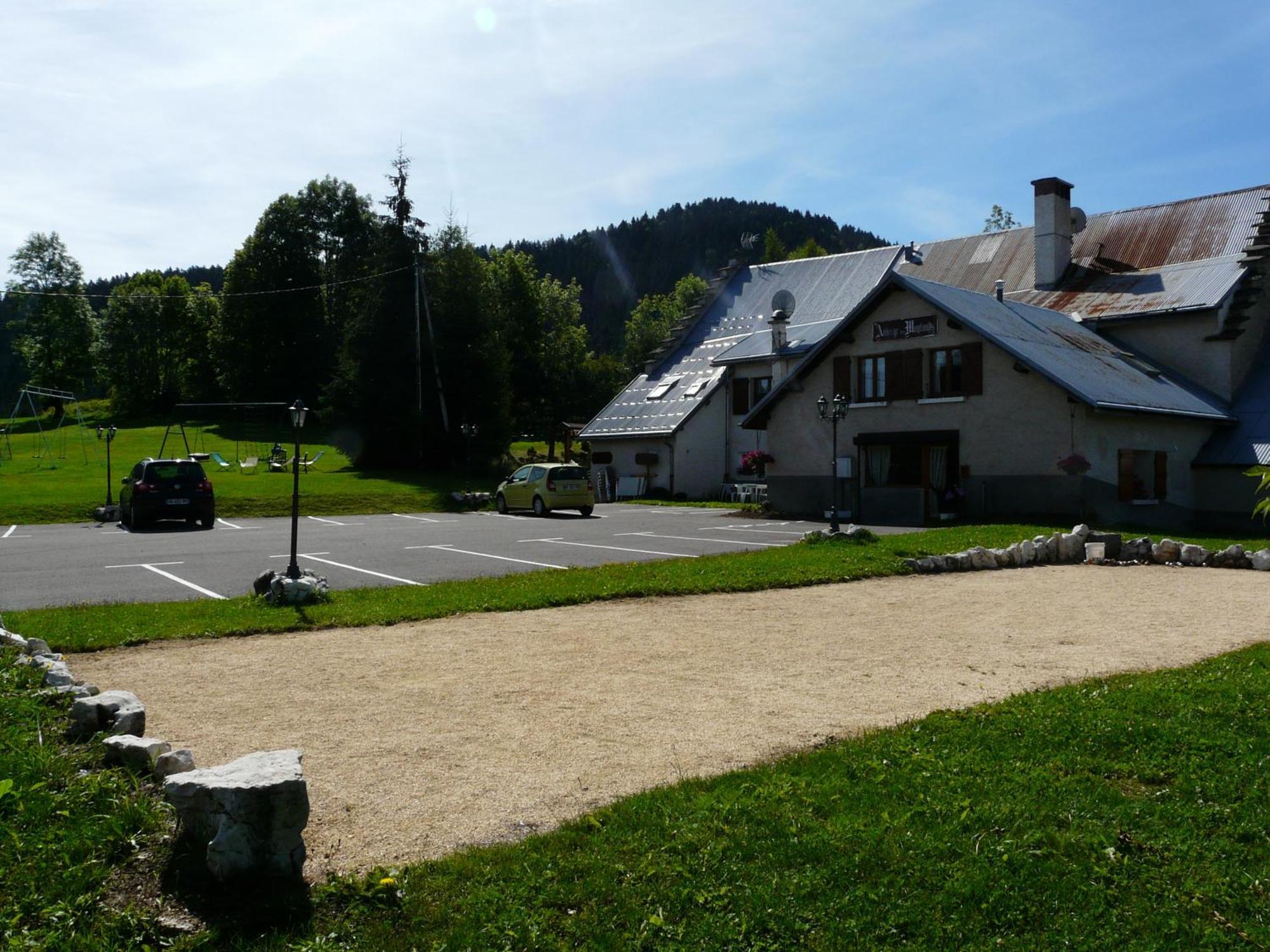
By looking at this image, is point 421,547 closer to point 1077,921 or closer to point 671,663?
point 671,663

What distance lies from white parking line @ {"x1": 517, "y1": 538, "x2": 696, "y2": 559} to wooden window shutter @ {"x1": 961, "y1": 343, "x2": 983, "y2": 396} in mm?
11791

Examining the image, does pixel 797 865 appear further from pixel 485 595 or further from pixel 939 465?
pixel 939 465

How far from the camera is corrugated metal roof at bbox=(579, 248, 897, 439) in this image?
38.5m

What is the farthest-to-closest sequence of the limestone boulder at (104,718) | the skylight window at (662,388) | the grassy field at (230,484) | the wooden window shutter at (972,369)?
the skylight window at (662,388)
the grassy field at (230,484)
the wooden window shutter at (972,369)
the limestone boulder at (104,718)

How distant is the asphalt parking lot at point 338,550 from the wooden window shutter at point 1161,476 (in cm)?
801

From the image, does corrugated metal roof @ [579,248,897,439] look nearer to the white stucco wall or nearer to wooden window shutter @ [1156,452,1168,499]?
the white stucco wall

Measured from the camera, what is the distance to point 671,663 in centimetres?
794

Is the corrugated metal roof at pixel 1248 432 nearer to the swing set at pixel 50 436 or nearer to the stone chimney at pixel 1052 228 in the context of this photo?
the stone chimney at pixel 1052 228

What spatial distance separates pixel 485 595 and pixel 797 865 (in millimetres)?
7913

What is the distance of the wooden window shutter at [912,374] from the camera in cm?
2641

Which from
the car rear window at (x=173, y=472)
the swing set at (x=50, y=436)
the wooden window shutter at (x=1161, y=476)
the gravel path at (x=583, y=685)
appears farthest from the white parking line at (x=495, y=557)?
the swing set at (x=50, y=436)

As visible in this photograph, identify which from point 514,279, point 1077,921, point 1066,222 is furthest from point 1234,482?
point 514,279

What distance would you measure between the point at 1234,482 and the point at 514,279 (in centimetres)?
4940

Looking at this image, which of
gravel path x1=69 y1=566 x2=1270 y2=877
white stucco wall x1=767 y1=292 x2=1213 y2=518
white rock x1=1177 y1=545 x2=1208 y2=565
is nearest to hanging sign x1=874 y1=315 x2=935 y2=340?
white stucco wall x1=767 y1=292 x2=1213 y2=518
